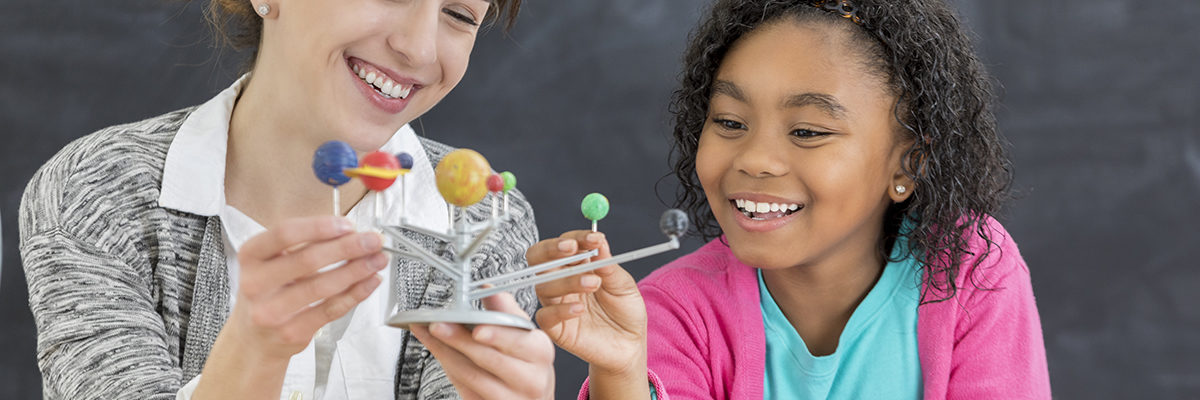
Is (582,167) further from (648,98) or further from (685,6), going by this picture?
(685,6)

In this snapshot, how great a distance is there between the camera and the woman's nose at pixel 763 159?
1.28 meters

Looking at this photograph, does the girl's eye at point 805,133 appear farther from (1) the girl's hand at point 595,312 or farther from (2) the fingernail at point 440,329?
(2) the fingernail at point 440,329

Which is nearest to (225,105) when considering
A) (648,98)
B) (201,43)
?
Answer: (201,43)

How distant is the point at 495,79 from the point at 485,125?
0.08 m

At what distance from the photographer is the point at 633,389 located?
3.71ft

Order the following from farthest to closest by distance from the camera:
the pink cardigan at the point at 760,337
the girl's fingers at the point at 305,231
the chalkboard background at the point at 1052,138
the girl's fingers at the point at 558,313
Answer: the chalkboard background at the point at 1052,138 → the pink cardigan at the point at 760,337 → the girl's fingers at the point at 558,313 → the girl's fingers at the point at 305,231

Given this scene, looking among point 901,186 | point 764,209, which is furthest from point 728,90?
point 901,186

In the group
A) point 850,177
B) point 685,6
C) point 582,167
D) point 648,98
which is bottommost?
point 850,177

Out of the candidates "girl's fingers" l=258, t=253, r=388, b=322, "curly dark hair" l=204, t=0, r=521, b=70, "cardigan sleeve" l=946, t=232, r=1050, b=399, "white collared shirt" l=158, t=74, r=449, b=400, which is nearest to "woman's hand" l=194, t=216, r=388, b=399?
"girl's fingers" l=258, t=253, r=388, b=322

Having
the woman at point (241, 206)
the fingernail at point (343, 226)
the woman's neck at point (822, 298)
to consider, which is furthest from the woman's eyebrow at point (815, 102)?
the fingernail at point (343, 226)

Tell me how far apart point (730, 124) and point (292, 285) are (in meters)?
0.71

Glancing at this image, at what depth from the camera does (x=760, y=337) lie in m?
1.42

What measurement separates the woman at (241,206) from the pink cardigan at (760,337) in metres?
0.20

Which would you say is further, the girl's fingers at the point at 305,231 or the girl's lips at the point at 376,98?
the girl's lips at the point at 376,98
